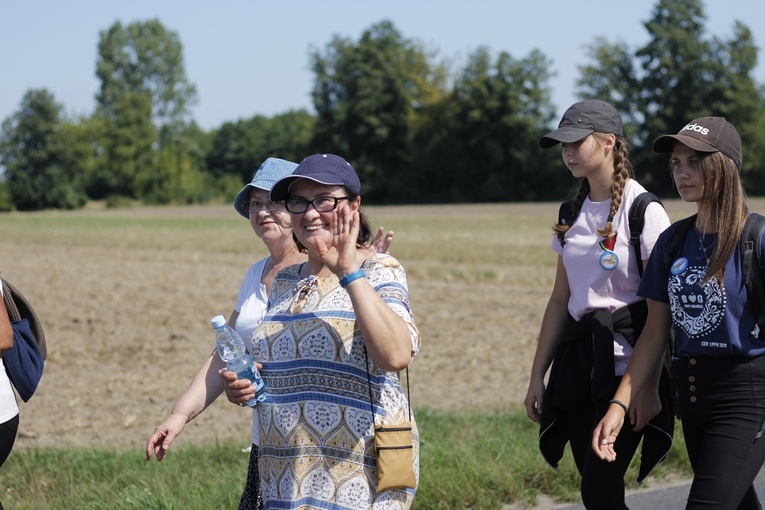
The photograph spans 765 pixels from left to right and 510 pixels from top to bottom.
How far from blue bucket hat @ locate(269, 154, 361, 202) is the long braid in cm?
115

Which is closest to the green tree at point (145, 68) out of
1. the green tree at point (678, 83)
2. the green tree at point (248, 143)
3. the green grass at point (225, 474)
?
the green tree at point (248, 143)

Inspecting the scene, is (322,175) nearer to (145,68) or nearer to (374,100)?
(374,100)

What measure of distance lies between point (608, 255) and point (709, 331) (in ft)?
1.70

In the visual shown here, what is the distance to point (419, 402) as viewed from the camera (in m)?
8.59

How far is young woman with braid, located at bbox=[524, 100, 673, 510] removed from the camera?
144 inches

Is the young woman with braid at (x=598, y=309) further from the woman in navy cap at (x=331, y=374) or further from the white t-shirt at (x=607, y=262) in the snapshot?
the woman in navy cap at (x=331, y=374)

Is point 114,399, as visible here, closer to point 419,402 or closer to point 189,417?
point 419,402

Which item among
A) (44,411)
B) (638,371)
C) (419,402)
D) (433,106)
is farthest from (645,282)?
(433,106)

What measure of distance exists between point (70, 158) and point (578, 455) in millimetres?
94764

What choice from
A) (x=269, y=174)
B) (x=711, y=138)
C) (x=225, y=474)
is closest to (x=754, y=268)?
(x=711, y=138)

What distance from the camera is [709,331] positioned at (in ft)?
11.0

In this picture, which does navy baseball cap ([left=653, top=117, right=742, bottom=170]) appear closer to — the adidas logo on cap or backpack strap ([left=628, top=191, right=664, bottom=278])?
the adidas logo on cap

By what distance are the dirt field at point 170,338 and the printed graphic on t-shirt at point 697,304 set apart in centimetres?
465

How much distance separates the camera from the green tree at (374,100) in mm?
85688
